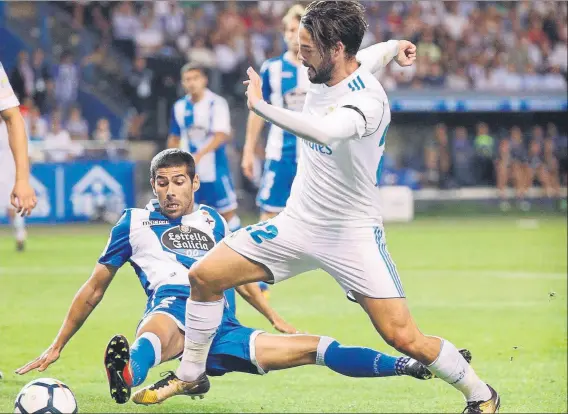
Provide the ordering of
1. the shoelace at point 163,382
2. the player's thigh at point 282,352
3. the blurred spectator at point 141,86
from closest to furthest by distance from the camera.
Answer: the shoelace at point 163,382, the player's thigh at point 282,352, the blurred spectator at point 141,86

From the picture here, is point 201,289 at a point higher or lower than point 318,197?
lower

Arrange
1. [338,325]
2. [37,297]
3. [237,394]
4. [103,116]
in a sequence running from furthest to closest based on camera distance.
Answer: [103,116], [37,297], [338,325], [237,394]

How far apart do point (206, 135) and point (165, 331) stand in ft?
21.4

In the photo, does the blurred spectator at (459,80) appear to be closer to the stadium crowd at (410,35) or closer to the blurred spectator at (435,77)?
the stadium crowd at (410,35)

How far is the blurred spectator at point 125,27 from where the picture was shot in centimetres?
2473

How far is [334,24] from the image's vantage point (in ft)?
18.1

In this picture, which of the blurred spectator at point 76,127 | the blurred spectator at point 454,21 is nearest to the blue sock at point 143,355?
the blurred spectator at point 76,127

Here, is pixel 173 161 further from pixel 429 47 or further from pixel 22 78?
pixel 429 47

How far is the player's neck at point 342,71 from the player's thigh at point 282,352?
1464 millimetres

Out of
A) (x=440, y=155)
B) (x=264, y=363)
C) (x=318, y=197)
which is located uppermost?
(x=318, y=197)

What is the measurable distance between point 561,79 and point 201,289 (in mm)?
22852

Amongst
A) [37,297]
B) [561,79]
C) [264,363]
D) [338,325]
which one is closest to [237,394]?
[264,363]

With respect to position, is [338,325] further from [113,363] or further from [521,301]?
[113,363]

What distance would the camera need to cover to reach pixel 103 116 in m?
24.4
